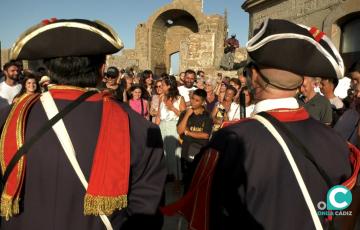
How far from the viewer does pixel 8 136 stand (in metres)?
1.72

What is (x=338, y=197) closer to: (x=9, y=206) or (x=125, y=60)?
(x=9, y=206)

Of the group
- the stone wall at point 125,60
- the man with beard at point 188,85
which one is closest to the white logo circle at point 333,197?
the man with beard at point 188,85

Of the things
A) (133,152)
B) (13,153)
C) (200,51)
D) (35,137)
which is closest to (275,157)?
(133,152)

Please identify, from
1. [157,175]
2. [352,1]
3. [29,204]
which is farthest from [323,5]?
[29,204]

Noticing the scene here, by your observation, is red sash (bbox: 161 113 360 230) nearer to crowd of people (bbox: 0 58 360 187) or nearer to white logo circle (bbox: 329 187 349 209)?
white logo circle (bbox: 329 187 349 209)

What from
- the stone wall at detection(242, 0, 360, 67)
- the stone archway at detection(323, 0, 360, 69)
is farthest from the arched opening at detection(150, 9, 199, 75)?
the stone archway at detection(323, 0, 360, 69)

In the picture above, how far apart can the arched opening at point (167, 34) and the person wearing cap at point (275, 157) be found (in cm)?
2567

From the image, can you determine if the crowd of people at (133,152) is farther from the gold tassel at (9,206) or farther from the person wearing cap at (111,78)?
the person wearing cap at (111,78)

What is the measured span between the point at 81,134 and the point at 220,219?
904mm

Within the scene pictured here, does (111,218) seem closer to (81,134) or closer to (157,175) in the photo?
(157,175)

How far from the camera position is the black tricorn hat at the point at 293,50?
1.68 m

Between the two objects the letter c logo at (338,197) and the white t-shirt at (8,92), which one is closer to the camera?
the letter c logo at (338,197)

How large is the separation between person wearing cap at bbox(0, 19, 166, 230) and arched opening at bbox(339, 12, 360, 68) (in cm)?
872

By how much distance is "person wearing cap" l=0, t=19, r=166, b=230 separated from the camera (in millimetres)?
1707
